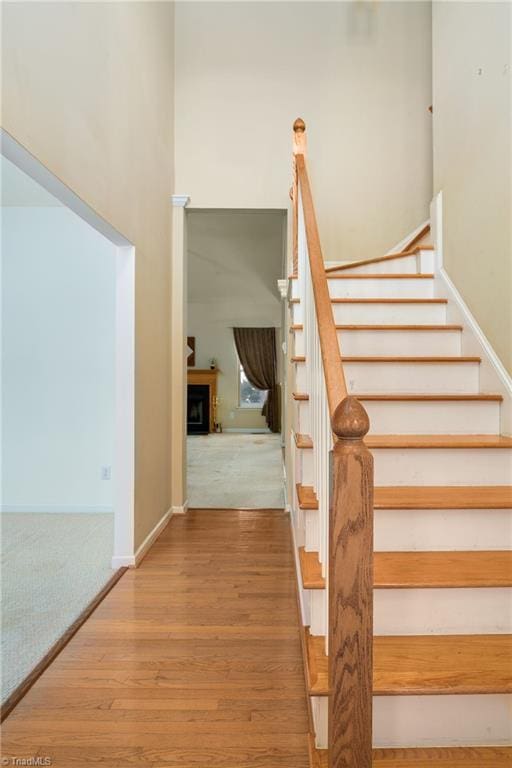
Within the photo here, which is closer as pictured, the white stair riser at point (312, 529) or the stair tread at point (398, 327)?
the white stair riser at point (312, 529)

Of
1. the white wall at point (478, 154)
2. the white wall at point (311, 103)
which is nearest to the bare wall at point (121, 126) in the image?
the white wall at point (311, 103)

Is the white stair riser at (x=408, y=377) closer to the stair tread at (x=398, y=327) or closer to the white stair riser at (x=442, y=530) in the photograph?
the stair tread at (x=398, y=327)

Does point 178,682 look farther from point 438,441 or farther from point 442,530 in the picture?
point 438,441

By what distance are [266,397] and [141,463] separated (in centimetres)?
734

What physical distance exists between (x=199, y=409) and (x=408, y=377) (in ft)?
25.9

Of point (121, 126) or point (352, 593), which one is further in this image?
point (121, 126)

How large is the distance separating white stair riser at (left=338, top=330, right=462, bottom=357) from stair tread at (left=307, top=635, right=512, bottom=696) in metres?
1.44

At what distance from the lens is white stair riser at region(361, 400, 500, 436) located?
6.78ft

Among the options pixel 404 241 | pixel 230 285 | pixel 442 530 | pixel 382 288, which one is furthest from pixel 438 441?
pixel 230 285

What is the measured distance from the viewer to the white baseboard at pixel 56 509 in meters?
3.77

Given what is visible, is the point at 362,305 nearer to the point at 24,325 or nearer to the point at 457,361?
the point at 457,361

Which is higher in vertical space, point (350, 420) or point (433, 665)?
point (350, 420)

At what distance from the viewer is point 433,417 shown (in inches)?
81.8

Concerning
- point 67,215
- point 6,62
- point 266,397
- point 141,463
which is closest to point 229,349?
point 266,397
